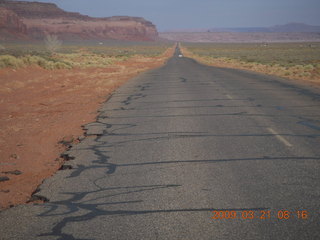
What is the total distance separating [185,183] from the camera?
515 centimetres

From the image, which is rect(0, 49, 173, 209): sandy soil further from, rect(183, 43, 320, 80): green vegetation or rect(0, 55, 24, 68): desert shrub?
rect(183, 43, 320, 80): green vegetation

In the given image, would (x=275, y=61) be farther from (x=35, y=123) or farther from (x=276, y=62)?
(x=35, y=123)

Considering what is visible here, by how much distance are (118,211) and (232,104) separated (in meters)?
8.19

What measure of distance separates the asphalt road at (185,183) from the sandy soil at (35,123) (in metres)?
0.48

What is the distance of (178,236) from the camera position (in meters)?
3.69

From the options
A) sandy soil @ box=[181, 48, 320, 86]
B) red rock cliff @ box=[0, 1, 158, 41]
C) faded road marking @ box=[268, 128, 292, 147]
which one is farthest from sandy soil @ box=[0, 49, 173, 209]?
red rock cliff @ box=[0, 1, 158, 41]

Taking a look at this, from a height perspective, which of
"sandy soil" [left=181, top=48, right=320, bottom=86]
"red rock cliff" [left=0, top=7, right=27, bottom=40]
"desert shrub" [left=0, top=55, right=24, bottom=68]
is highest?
"red rock cliff" [left=0, top=7, right=27, bottom=40]

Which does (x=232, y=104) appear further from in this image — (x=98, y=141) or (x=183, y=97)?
(x=98, y=141)

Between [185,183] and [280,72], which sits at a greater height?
[280,72]

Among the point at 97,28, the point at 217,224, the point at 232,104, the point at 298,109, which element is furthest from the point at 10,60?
the point at 97,28
